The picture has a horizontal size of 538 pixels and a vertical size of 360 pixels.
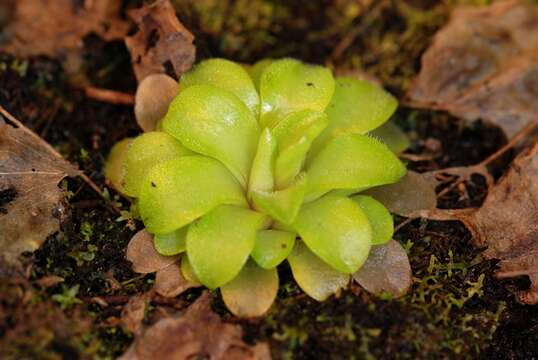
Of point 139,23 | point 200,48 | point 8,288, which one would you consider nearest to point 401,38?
point 200,48

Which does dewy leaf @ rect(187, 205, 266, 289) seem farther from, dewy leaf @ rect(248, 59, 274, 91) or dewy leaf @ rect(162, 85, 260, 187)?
dewy leaf @ rect(248, 59, 274, 91)

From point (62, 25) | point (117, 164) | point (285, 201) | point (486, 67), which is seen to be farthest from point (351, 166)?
point (62, 25)

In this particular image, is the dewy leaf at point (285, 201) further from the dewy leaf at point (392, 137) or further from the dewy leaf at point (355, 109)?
the dewy leaf at point (392, 137)

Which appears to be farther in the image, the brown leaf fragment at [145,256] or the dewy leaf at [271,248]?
the brown leaf fragment at [145,256]

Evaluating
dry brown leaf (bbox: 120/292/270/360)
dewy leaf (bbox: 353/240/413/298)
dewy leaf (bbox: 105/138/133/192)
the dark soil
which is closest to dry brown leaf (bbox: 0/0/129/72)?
the dark soil

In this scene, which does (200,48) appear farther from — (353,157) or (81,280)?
(81,280)

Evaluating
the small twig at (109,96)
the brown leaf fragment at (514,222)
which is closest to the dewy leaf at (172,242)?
the small twig at (109,96)
